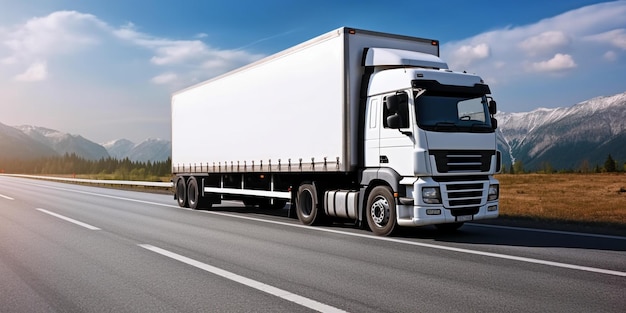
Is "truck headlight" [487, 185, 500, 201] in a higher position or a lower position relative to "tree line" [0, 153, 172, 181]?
lower

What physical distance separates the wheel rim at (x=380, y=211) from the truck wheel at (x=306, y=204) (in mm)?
2052

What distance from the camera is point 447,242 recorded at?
9539mm

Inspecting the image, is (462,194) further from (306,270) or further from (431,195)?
(306,270)

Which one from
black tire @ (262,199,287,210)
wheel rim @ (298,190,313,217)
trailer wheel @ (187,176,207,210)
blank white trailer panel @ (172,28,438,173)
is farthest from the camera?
trailer wheel @ (187,176,207,210)

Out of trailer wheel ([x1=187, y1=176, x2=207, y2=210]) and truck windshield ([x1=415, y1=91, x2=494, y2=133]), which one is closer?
truck windshield ([x1=415, y1=91, x2=494, y2=133])


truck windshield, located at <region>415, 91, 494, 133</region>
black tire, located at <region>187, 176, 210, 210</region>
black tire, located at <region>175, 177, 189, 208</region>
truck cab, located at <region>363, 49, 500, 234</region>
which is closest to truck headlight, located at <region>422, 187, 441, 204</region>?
truck cab, located at <region>363, 49, 500, 234</region>

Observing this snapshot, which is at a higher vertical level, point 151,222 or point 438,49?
point 438,49

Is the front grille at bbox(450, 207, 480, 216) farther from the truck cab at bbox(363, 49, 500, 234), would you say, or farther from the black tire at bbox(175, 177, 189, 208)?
the black tire at bbox(175, 177, 189, 208)

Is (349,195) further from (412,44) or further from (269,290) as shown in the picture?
(269,290)

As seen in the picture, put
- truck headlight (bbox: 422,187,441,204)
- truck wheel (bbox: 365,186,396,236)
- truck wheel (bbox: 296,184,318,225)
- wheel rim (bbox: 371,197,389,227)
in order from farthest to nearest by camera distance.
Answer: truck wheel (bbox: 296,184,318,225)
wheel rim (bbox: 371,197,389,227)
truck wheel (bbox: 365,186,396,236)
truck headlight (bbox: 422,187,441,204)

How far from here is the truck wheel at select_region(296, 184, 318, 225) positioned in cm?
1221

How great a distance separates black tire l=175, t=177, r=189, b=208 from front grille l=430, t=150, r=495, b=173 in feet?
37.1

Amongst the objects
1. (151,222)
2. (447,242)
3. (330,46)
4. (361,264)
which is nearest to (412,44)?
(330,46)

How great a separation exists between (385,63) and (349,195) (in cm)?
277
